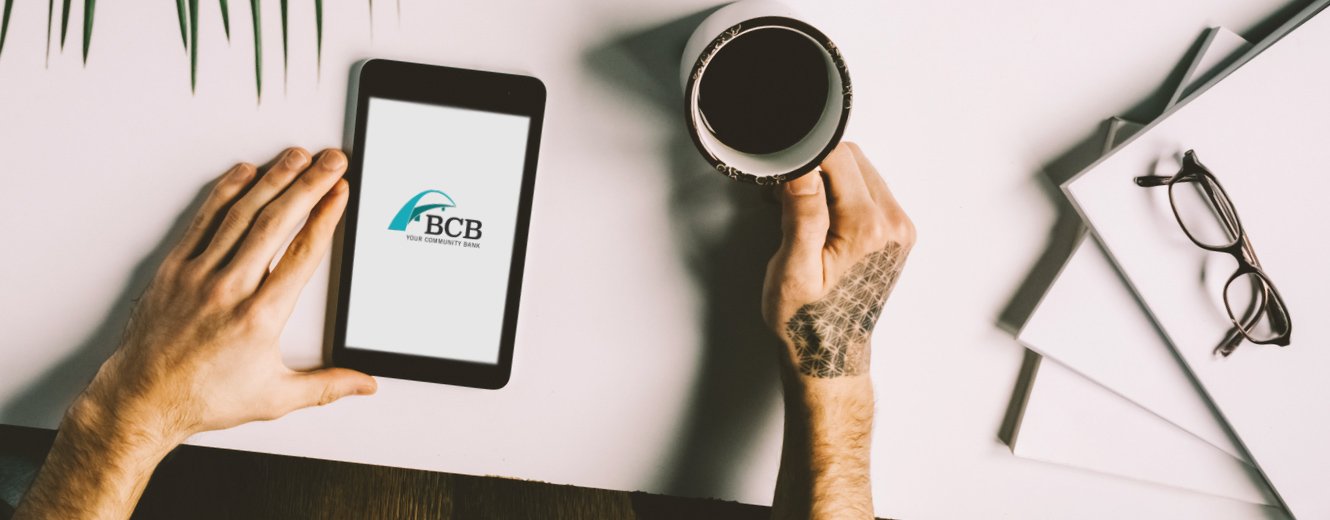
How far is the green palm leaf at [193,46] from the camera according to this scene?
61cm

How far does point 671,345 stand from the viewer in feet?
2.19

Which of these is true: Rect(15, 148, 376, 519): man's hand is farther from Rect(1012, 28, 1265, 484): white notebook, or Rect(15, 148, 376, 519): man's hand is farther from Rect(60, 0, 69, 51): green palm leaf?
Rect(1012, 28, 1265, 484): white notebook

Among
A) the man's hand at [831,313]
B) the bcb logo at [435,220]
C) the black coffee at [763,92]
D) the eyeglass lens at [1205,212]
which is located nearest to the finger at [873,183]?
the man's hand at [831,313]

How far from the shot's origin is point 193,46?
0.61 meters

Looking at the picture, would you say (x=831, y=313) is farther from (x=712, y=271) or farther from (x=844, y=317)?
(x=712, y=271)

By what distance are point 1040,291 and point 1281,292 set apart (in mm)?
215

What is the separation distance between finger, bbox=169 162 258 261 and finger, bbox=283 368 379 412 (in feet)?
0.55

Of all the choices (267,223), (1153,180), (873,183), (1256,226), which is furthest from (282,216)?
(1256,226)

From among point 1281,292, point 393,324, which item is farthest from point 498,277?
point 1281,292

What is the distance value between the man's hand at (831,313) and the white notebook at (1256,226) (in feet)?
0.66

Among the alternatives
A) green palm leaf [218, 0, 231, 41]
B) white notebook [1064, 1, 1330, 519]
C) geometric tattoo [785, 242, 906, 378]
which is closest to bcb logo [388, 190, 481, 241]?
green palm leaf [218, 0, 231, 41]

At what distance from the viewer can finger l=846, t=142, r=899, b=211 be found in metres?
0.62

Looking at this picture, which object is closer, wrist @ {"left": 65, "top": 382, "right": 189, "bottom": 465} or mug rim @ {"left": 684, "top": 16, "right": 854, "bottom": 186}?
mug rim @ {"left": 684, "top": 16, "right": 854, "bottom": 186}

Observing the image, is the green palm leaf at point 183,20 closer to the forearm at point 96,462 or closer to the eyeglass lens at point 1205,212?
the forearm at point 96,462
